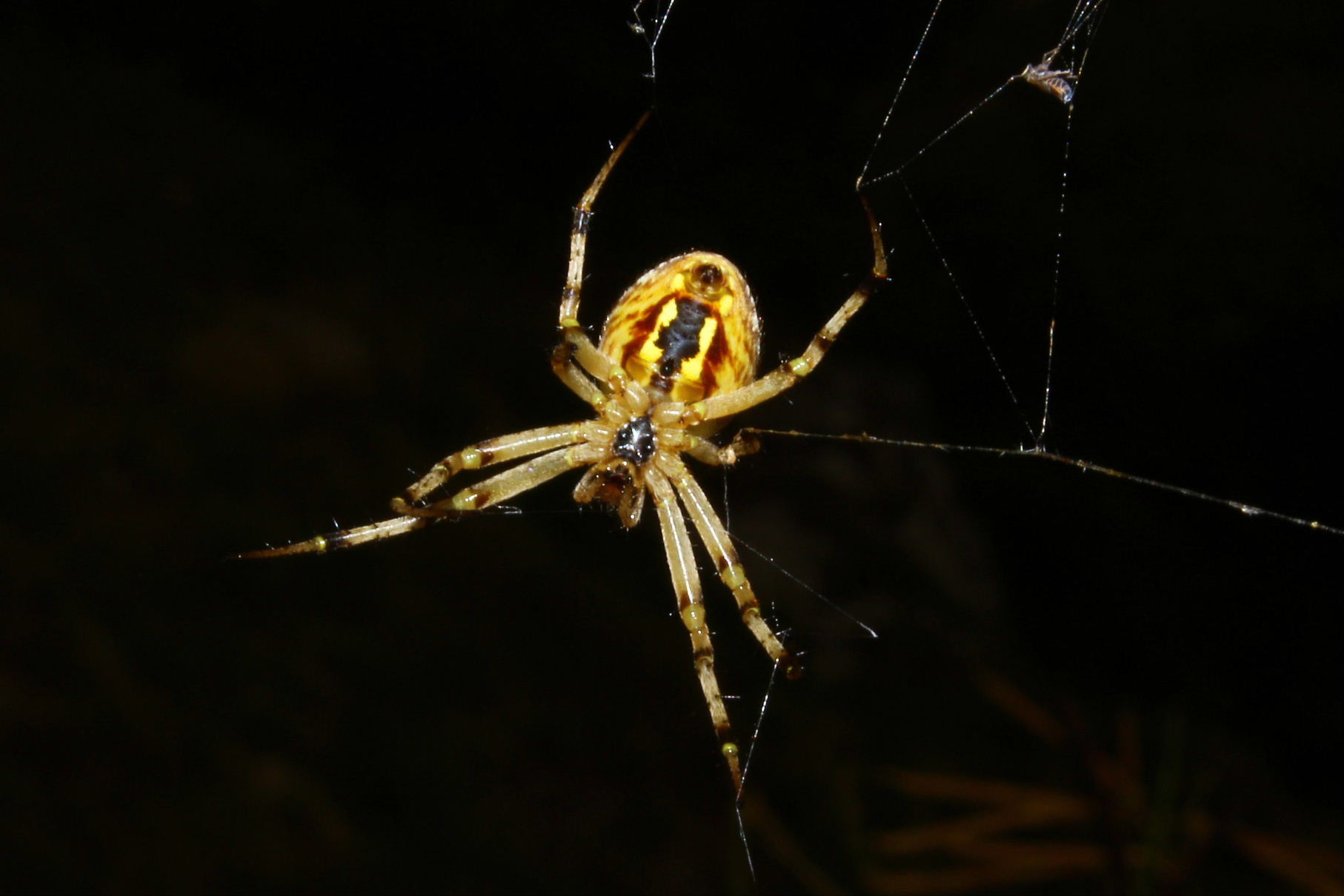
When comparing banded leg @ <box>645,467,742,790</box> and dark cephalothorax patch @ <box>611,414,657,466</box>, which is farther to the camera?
dark cephalothorax patch @ <box>611,414,657,466</box>

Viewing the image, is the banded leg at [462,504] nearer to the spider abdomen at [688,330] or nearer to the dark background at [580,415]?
the spider abdomen at [688,330]

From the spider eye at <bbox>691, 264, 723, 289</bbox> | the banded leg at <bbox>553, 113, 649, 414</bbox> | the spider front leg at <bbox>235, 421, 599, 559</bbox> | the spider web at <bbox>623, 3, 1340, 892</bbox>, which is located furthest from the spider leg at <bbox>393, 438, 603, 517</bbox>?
the spider web at <bbox>623, 3, 1340, 892</bbox>

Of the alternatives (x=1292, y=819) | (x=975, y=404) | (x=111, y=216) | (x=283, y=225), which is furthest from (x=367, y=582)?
(x=1292, y=819)

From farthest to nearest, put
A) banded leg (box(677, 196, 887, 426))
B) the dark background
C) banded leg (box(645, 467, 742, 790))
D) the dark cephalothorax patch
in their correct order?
the dark background → the dark cephalothorax patch → banded leg (box(645, 467, 742, 790)) → banded leg (box(677, 196, 887, 426))

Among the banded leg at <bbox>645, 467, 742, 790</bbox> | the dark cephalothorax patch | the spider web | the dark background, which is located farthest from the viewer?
the dark background

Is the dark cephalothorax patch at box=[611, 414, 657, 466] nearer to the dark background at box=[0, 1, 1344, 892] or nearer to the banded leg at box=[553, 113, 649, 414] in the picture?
the banded leg at box=[553, 113, 649, 414]

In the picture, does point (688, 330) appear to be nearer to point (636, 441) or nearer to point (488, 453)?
point (636, 441)

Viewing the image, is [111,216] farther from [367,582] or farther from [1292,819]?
[1292,819]

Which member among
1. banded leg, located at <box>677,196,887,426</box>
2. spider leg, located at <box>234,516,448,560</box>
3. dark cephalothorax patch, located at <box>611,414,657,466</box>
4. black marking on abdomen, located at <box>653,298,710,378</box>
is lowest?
spider leg, located at <box>234,516,448,560</box>
